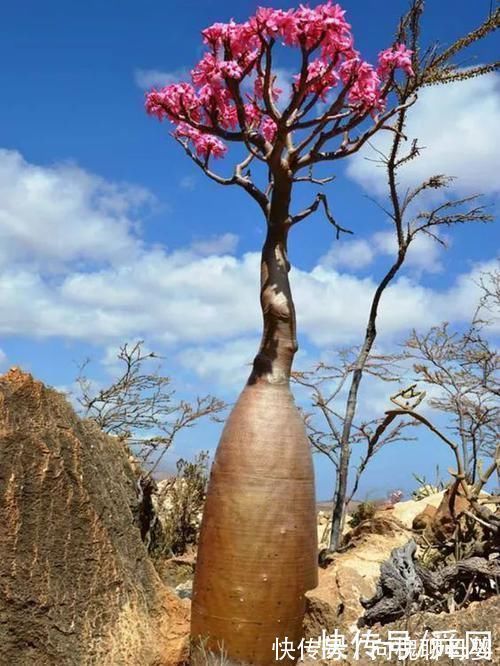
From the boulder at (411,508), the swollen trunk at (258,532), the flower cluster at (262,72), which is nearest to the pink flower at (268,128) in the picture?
the flower cluster at (262,72)

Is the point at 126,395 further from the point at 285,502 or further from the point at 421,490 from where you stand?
the point at 285,502

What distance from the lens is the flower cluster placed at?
420cm

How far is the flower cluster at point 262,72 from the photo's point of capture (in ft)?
13.8

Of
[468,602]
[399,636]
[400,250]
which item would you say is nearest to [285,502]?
[399,636]

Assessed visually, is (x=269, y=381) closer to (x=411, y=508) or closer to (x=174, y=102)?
(x=174, y=102)

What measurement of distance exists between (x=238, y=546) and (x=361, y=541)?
2.52 m

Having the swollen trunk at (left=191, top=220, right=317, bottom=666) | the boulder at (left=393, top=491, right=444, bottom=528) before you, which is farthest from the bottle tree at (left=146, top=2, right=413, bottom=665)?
the boulder at (left=393, top=491, right=444, bottom=528)

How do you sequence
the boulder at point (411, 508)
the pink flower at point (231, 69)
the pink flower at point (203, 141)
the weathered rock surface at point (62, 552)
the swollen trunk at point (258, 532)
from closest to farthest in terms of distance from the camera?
1. the weathered rock surface at point (62, 552)
2. the swollen trunk at point (258, 532)
3. the pink flower at point (231, 69)
4. the pink flower at point (203, 141)
5. the boulder at point (411, 508)

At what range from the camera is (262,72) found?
15.6ft

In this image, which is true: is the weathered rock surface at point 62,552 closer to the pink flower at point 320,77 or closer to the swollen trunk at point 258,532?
the swollen trunk at point 258,532

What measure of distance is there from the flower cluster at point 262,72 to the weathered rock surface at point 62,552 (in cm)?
194

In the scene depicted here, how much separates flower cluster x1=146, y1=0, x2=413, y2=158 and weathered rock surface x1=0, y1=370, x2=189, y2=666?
1.94 meters

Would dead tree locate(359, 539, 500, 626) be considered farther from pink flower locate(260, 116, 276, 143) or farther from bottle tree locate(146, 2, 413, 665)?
pink flower locate(260, 116, 276, 143)

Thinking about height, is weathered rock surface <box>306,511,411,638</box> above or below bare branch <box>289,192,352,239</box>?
below
